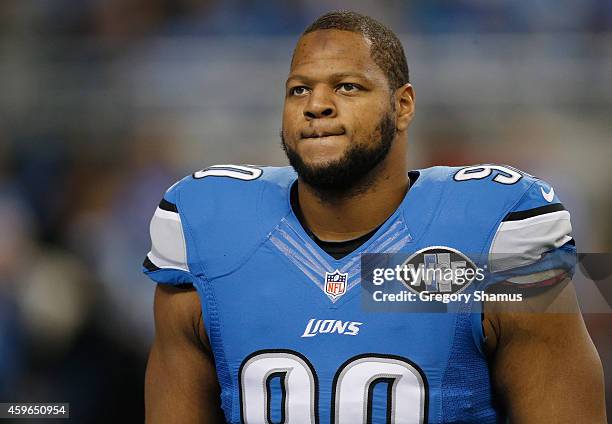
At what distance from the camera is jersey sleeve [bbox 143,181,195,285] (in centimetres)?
204

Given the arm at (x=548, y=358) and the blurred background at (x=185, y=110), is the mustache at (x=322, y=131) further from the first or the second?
the blurred background at (x=185, y=110)

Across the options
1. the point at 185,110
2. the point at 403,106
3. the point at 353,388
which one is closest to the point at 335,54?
the point at 403,106

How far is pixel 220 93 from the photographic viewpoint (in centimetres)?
391

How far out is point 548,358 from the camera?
1.87 meters

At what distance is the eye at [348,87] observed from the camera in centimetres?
199

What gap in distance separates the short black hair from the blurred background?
1.58 meters

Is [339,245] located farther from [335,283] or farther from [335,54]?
[335,54]

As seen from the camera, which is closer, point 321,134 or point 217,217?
point 321,134

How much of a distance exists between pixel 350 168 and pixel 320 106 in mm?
134

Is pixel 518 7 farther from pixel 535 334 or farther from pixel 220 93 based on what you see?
pixel 535 334

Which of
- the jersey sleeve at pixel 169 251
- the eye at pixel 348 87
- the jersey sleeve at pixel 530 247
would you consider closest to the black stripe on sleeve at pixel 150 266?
the jersey sleeve at pixel 169 251


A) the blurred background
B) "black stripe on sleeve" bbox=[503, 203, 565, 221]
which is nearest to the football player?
"black stripe on sleeve" bbox=[503, 203, 565, 221]

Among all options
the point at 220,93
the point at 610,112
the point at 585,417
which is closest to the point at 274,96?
the point at 220,93

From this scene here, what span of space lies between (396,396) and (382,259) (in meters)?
0.27
